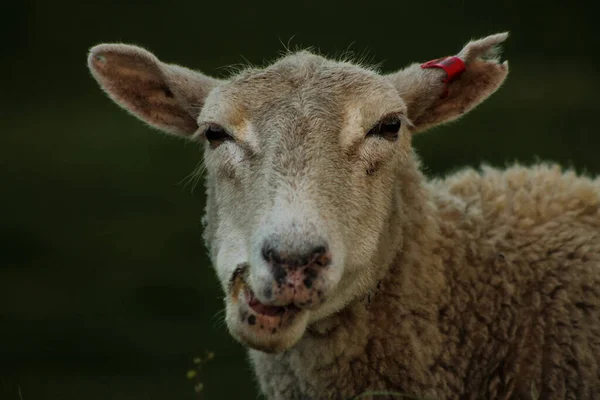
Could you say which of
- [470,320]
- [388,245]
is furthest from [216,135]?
[470,320]

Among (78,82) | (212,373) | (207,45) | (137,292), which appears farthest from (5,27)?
(212,373)

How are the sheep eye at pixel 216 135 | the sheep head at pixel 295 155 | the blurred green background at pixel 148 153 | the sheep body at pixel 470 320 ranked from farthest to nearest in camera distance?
the blurred green background at pixel 148 153 < the sheep eye at pixel 216 135 < the sheep body at pixel 470 320 < the sheep head at pixel 295 155

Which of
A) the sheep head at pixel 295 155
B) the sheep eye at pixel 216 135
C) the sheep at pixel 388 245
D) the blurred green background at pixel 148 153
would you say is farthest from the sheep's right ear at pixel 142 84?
the blurred green background at pixel 148 153

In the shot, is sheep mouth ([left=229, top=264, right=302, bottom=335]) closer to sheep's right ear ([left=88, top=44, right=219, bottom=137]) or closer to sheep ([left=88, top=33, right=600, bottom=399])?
sheep ([left=88, top=33, right=600, bottom=399])

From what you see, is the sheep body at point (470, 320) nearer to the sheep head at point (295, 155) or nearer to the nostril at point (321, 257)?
the sheep head at point (295, 155)

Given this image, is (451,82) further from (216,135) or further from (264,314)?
(264,314)

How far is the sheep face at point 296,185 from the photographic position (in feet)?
15.9

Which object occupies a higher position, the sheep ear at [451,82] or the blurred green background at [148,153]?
the blurred green background at [148,153]

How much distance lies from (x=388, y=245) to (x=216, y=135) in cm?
99

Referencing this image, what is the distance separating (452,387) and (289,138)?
1.42 meters

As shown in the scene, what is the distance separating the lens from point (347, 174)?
5.41 m

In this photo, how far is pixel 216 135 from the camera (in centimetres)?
571

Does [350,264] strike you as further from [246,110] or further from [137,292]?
[137,292]

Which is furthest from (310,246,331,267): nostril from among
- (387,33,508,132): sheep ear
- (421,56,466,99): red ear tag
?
(421,56,466,99): red ear tag
